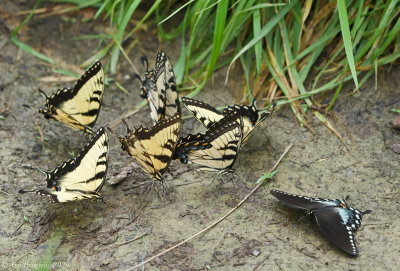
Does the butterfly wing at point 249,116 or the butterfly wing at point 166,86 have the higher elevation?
the butterfly wing at point 166,86

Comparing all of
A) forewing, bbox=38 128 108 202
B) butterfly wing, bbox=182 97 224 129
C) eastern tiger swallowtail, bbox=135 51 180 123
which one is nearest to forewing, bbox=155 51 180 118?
eastern tiger swallowtail, bbox=135 51 180 123

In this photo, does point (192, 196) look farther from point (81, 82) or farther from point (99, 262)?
point (81, 82)

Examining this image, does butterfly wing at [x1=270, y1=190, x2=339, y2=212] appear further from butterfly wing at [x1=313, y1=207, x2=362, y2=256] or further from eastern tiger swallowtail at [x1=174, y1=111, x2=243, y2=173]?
eastern tiger swallowtail at [x1=174, y1=111, x2=243, y2=173]

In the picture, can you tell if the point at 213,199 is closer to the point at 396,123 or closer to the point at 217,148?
the point at 217,148

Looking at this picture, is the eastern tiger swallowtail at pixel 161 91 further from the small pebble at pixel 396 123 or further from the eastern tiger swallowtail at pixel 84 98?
the small pebble at pixel 396 123

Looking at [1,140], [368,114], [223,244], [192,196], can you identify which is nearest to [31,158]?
[1,140]

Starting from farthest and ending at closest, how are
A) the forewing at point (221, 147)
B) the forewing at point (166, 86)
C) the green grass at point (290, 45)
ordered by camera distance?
1. the forewing at point (166, 86)
2. the green grass at point (290, 45)
3. the forewing at point (221, 147)

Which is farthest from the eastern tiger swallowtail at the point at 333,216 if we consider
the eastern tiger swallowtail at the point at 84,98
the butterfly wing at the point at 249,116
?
the eastern tiger swallowtail at the point at 84,98
